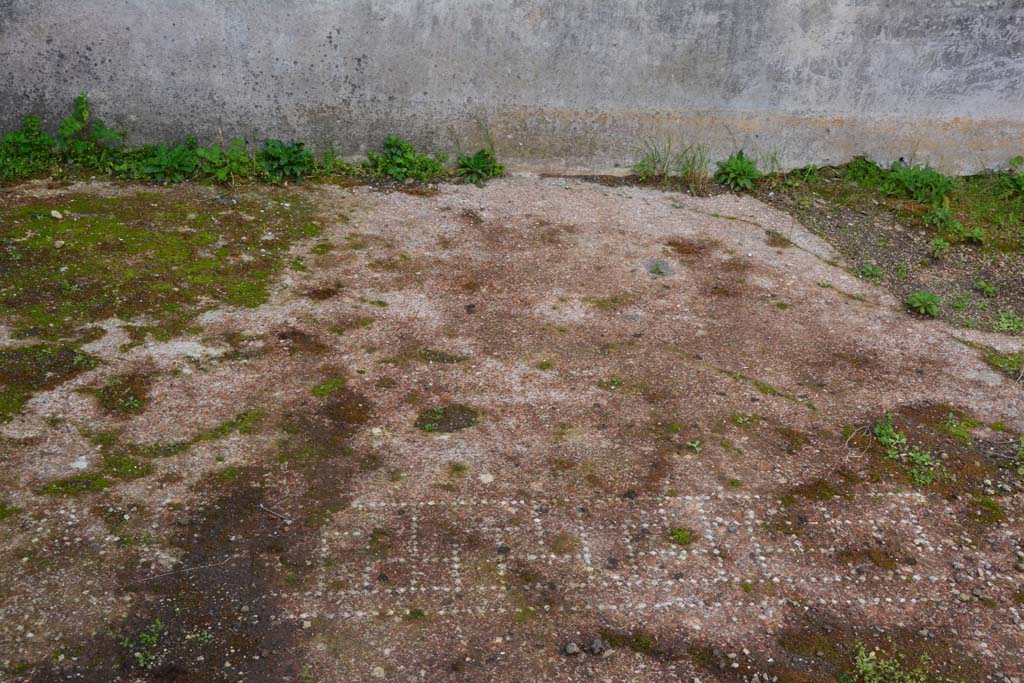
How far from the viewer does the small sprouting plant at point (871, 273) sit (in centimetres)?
461

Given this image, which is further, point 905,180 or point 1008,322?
point 905,180

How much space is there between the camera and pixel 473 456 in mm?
3156

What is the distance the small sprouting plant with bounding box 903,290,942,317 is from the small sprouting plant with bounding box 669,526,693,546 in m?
2.27

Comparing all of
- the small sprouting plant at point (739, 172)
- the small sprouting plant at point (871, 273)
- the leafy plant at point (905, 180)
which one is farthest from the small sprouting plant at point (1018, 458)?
the small sprouting plant at point (739, 172)

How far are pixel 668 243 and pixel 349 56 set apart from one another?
2.28m

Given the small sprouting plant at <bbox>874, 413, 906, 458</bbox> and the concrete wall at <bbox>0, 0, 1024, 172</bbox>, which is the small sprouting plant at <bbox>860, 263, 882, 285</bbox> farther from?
the small sprouting plant at <bbox>874, 413, 906, 458</bbox>

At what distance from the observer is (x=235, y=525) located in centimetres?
273

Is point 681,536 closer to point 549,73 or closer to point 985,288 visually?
point 985,288

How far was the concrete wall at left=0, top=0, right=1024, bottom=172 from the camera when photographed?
16.2 feet

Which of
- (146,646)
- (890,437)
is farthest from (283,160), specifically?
(890,437)

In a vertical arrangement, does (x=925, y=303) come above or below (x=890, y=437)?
above

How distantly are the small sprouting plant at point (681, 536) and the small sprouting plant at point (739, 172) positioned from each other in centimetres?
325

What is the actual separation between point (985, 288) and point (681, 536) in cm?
286

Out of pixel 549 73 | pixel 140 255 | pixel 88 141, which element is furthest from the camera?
pixel 549 73
